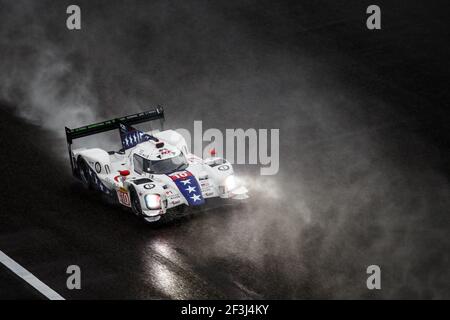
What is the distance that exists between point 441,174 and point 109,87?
13.9m

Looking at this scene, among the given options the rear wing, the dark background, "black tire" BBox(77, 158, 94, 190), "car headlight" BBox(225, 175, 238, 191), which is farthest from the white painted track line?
"car headlight" BBox(225, 175, 238, 191)

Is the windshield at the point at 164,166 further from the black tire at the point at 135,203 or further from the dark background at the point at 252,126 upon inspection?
the dark background at the point at 252,126

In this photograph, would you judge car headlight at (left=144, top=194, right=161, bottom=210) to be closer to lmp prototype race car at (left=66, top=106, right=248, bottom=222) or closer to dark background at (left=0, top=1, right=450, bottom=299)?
lmp prototype race car at (left=66, top=106, right=248, bottom=222)

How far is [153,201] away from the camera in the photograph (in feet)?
78.4

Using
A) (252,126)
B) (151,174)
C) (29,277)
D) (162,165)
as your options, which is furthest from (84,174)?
(252,126)

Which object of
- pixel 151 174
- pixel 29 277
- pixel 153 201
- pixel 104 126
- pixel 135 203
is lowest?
pixel 29 277

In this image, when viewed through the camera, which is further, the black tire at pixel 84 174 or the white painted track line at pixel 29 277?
the black tire at pixel 84 174

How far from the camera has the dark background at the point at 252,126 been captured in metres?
22.2

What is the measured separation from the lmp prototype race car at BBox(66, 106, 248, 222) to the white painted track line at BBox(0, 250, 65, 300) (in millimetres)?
3579

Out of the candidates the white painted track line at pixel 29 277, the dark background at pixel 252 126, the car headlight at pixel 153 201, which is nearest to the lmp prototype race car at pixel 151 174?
the car headlight at pixel 153 201

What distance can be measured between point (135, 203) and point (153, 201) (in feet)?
2.84

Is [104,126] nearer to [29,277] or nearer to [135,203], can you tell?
[135,203]

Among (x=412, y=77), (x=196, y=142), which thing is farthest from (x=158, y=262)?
(x=412, y=77)

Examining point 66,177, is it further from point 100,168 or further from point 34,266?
point 34,266
